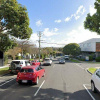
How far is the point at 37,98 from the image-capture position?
650 cm

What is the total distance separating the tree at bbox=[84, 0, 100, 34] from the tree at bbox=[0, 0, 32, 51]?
676 cm

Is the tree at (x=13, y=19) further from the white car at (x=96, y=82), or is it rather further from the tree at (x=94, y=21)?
the white car at (x=96, y=82)

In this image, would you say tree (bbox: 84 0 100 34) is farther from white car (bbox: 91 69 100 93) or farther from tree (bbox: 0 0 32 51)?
tree (bbox: 0 0 32 51)

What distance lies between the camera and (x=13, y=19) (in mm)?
12312

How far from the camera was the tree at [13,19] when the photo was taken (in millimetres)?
11734

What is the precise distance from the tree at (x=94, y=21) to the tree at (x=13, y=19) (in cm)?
676

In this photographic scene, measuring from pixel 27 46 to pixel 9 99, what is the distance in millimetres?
34458

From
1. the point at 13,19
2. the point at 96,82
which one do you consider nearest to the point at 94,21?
the point at 96,82

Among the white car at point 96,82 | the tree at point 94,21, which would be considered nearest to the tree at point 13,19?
the tree at point 94,21

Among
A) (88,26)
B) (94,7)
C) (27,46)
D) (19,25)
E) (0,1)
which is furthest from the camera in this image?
(27,46)

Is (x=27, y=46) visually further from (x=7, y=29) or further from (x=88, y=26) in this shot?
(x=88, y=26)

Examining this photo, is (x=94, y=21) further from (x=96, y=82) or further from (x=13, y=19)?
(x=13, y=19)

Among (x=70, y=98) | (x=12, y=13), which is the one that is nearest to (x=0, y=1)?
(x=12, y=13)

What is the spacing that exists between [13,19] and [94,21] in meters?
8.01
